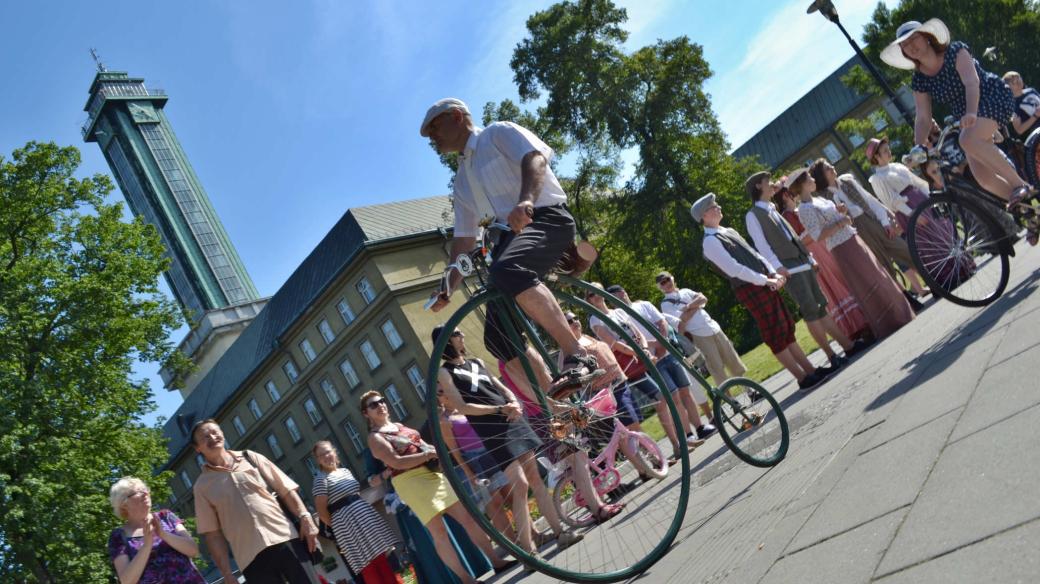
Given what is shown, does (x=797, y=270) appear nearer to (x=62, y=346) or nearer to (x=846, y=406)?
(x=846, y=406)

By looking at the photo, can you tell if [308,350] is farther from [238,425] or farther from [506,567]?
[506,567]

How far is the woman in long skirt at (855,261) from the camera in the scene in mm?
10758

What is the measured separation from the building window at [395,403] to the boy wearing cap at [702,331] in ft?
139

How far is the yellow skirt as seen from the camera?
26.3ft

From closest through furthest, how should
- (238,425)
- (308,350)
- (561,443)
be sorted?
(561,443) < (308,350) < (238,425)

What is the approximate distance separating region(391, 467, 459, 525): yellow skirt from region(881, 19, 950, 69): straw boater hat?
15.7ft

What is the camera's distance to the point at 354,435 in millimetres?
59125

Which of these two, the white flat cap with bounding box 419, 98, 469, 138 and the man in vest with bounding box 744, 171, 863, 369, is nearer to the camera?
the white flat cap with bounding box 419, 98, 469, 138

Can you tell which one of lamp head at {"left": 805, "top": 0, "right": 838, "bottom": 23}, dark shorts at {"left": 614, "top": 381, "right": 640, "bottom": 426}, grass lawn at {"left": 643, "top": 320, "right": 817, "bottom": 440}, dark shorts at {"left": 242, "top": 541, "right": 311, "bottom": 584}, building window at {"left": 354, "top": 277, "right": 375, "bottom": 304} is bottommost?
grass lawn at {"left": 643, "top": 320, "right": 817, "bottom": 440}

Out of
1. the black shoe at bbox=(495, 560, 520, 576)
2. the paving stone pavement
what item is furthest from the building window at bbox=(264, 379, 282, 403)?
the paving stone pavement

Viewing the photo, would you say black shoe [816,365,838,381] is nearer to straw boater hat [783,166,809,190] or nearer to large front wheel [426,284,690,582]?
straw boater hat [783,166,809,190]

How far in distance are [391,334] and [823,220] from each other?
143ft

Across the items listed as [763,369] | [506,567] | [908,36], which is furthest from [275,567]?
[763,369]

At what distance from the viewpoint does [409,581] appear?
43.5 feet
